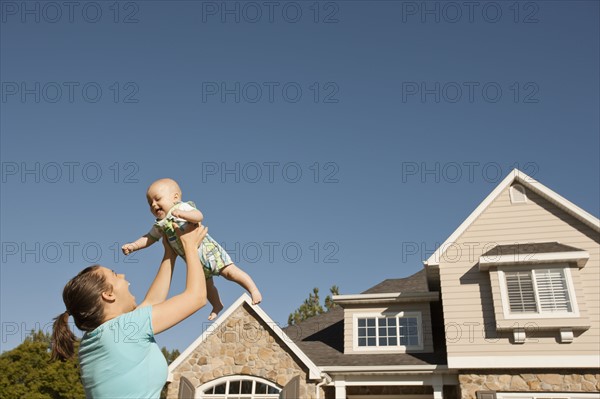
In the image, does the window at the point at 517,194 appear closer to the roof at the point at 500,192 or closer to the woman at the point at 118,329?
the roof at the point at 500,192

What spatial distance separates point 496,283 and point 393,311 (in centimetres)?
347

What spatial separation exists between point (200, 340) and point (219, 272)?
13211 millimetres

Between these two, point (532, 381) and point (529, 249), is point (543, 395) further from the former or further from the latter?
point (529, 249)

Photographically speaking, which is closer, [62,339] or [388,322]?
[62,339]

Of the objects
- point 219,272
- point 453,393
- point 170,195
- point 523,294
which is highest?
point 170,195

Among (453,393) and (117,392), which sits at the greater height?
(117,392)

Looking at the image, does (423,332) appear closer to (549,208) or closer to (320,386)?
(320,386)

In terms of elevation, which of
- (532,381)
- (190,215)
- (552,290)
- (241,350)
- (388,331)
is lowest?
(532,381)

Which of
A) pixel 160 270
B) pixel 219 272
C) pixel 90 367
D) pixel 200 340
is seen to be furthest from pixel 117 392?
pixel 200 340

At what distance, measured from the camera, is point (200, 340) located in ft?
51.2

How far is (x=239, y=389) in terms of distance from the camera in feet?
48.3

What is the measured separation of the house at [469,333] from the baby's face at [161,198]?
12008 millimetres

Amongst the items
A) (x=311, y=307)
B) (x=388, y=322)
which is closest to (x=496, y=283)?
(x=388, y=322)

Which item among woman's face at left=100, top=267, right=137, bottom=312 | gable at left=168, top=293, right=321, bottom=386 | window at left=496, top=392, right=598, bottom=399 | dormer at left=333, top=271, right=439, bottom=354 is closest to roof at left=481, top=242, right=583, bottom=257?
dormer at left=333, top=271, right=439, bottom=354
